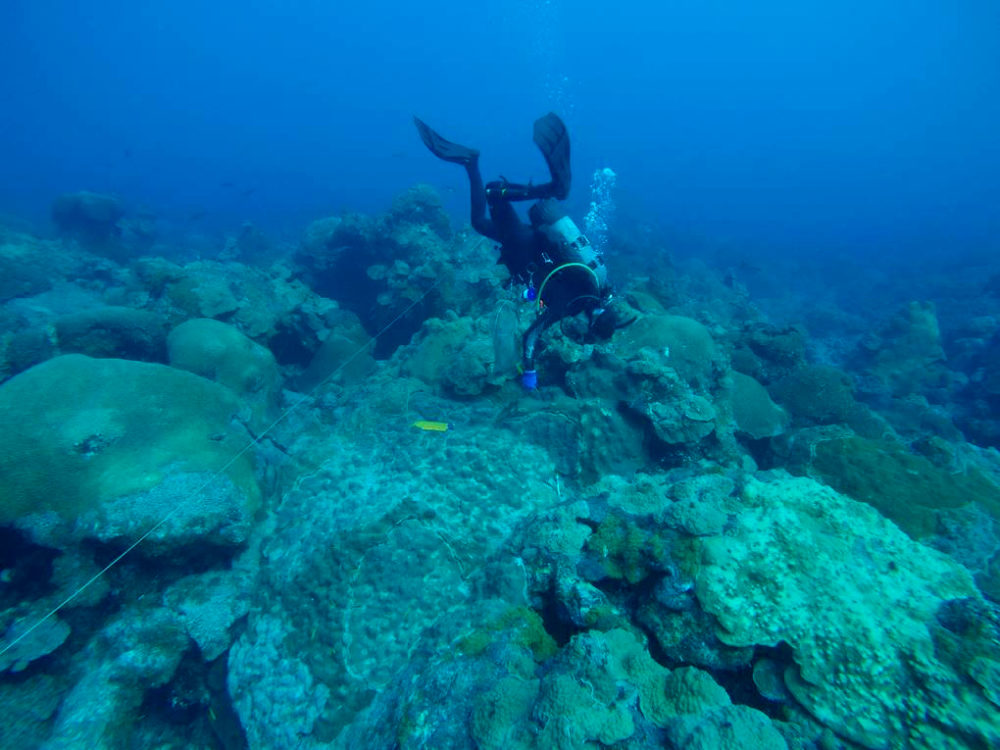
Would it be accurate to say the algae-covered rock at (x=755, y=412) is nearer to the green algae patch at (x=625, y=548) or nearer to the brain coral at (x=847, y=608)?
the brain coral at (x=847, y=608)

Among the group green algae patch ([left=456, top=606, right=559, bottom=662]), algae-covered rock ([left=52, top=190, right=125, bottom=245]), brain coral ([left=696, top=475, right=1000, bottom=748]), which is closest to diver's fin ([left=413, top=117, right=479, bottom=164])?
brain coral ([left=696, top=475, right=1000, bottom=748])

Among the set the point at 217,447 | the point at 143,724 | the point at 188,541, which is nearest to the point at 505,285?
the point at 217,447

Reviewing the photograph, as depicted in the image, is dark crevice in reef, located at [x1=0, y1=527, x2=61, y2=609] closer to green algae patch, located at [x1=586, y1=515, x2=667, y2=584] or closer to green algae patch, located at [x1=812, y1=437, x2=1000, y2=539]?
green algae patch, located at [x1=586, y1=515, x2=667, y2=584]

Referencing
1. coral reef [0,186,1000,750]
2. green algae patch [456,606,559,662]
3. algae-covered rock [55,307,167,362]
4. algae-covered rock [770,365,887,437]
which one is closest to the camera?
coral reef [0,186,1000,750]

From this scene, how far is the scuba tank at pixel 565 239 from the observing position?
18.0 ft

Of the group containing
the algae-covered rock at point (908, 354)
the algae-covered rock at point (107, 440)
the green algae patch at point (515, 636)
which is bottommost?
the algae-covered rock at point (107, 440)

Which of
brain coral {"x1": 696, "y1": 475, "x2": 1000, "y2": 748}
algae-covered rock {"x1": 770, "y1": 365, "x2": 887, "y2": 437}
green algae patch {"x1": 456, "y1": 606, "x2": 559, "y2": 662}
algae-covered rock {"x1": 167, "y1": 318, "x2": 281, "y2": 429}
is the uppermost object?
algae-covered rock {"x1": 770, "y1": 365, "x2": 887, "y2": 437}

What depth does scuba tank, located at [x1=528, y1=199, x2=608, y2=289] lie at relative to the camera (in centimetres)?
550

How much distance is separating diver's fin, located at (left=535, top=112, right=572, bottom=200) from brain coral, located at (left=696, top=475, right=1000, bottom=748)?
190 inches

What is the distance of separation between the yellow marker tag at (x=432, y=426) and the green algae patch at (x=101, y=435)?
6.70 feet

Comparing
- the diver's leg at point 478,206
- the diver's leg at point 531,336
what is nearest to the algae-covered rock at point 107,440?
the diver's leg at point 531,336

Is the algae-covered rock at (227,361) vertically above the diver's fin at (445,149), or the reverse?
the diver's fin at (445,149)

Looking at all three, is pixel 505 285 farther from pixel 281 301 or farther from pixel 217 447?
pixel 281 301

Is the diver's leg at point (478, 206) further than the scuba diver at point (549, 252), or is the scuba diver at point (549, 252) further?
the diver's leg at point (478, 206)
